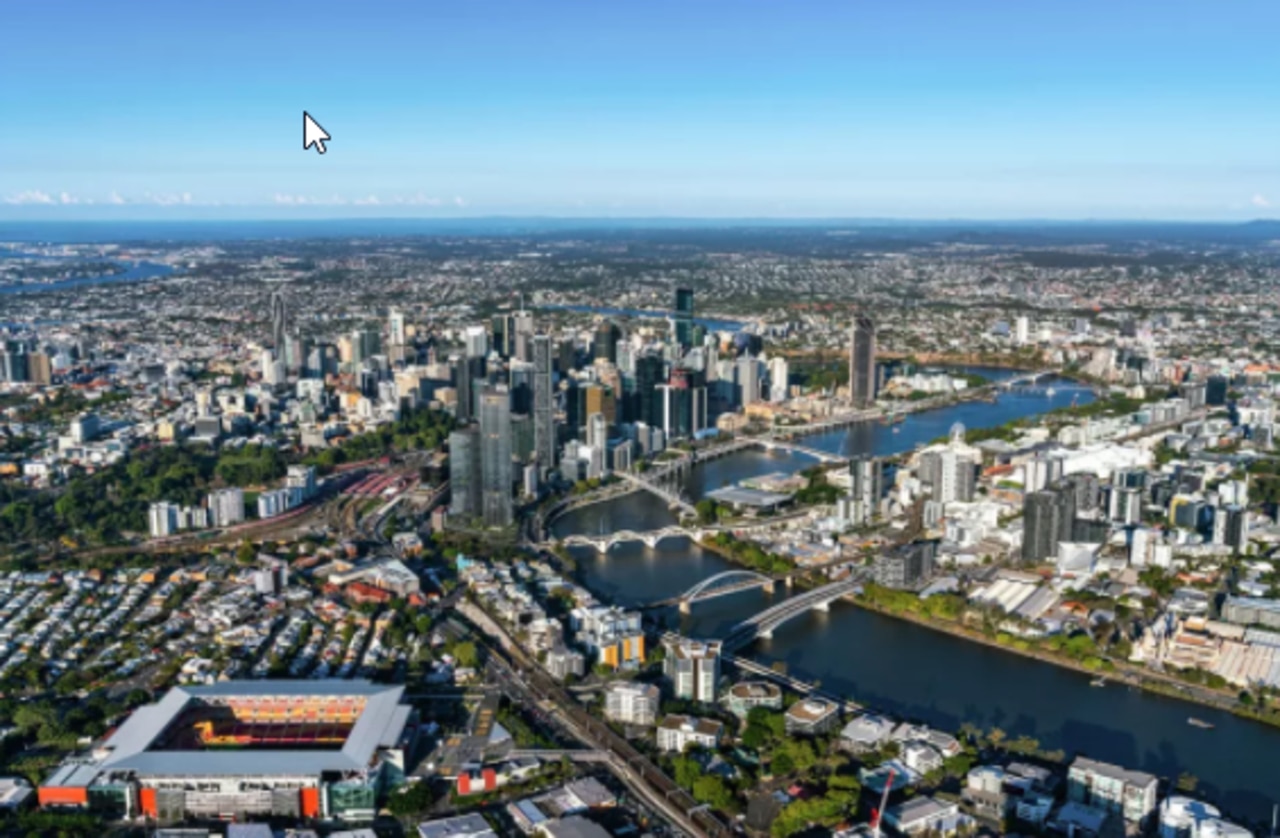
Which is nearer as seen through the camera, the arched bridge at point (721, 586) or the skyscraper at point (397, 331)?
the arched bridge at point (721, 586)

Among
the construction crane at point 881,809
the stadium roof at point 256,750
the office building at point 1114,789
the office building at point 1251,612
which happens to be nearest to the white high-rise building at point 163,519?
the stadium roof at point 256,750

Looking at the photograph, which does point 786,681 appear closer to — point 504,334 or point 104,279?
point 504,334

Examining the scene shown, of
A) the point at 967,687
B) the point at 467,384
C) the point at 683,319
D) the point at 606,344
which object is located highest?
the point at 683,319

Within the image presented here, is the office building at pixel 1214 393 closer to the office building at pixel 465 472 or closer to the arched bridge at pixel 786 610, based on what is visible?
the arched bridge at pixel 786 610

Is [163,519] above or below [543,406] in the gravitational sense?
below

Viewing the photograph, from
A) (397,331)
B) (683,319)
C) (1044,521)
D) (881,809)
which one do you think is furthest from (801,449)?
(881,809)

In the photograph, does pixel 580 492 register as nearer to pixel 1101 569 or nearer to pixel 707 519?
pixel 707 519
